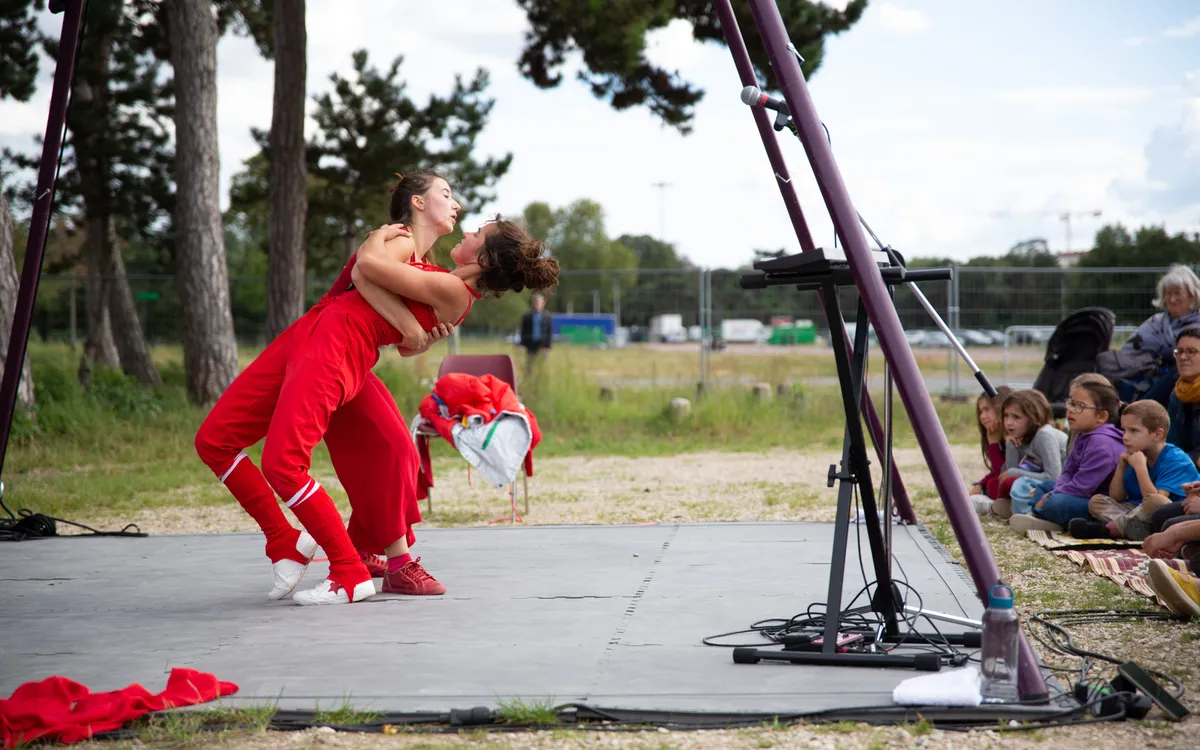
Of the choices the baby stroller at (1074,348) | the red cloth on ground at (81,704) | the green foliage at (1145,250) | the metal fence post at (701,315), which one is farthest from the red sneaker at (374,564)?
the green foliage at (1145,250)

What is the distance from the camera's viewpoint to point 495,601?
4.10 meters

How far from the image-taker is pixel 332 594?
4.16 meters

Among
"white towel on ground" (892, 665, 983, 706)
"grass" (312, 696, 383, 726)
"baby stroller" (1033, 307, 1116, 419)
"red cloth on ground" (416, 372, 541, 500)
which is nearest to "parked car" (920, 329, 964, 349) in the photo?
"baby stroller" (1033, 307, 1116, 419)

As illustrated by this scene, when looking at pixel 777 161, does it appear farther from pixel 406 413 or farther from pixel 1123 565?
pixel 406 413

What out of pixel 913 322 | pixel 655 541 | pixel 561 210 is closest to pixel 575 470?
pixel 655 541

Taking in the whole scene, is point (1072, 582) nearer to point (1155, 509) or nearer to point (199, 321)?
point (1155, 509)

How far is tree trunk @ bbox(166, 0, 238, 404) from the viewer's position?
11.8 m

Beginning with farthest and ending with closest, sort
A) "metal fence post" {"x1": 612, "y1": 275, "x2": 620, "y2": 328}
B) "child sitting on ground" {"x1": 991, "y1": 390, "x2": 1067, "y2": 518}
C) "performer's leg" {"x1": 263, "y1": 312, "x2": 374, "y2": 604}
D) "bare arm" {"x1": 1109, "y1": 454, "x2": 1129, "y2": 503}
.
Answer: "metal fence post" {"x1": 612, "y1": 275, "x2": 620, "y2": 328}
"child sitting on ground" {"x1": 991, "y1": 390, "x2": 1067, "y2": 518}
"bare arm" {"x1": 1109, "y1": 454, "x2": 1129, "y2": 503}
"performer's leg" {"x1": 263, "y1": 312, "x2": 374, "y2": 604}

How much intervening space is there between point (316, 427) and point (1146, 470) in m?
3.74

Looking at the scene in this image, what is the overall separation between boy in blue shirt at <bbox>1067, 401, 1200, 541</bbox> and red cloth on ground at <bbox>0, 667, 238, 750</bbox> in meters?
4.11

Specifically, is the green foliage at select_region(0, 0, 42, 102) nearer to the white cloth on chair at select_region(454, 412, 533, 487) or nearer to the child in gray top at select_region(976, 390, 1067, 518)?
the white cloth on chair at select_region(454, 412, 533, 487)

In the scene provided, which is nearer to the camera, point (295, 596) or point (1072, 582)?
point (295, 596)

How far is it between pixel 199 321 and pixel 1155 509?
981 cm

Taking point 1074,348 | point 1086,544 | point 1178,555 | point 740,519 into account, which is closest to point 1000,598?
point 1178,555
